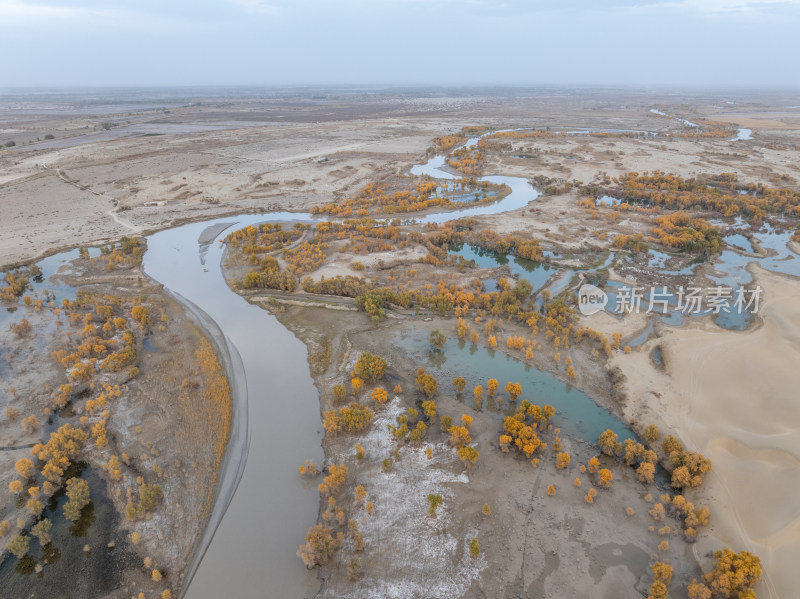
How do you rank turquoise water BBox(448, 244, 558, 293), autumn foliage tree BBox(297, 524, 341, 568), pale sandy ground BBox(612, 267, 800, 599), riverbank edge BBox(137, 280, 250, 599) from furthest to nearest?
turquoise water BBox(448, 244, 558, 293), riverbank edge BBox(137, 280, 250, 599), pale sandy ground BBox(612, 267, 800, 599), autumn foliage tree BBox(297, 524, 341, 568)

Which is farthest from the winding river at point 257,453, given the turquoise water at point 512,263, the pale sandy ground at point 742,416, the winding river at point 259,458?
the turquoise water at point 512,263

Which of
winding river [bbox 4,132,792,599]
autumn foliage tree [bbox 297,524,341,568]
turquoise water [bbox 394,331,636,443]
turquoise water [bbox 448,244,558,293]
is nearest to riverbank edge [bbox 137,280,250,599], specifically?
winding river [bbox 4,132,792,599]

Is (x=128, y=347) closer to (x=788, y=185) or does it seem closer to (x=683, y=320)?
(x=683, y=320)

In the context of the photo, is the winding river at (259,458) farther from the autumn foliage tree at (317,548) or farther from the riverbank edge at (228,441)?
the autumn foliage tree at (317,548)

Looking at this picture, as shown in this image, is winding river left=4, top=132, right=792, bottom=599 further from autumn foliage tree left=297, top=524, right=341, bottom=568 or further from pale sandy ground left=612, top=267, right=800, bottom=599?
pale sandy ground left=612, top=267, right=800, bottom=599

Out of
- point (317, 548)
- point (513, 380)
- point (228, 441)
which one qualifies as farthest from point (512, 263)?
point (317, 548)

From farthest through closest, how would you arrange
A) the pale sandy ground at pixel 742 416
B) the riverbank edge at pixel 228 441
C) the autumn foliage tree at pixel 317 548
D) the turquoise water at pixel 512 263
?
the turquoise water at pixel 512 263 < the riverbank edge at pixel 228 441 < the pale sandy ground at pixel 742 416 < the autumn foliage tree at pixel 317 548

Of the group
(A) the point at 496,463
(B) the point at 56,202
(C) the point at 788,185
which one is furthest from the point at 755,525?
(B) the point at 56,202

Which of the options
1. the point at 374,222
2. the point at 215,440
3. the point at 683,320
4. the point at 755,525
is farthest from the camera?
the point at 374,222
